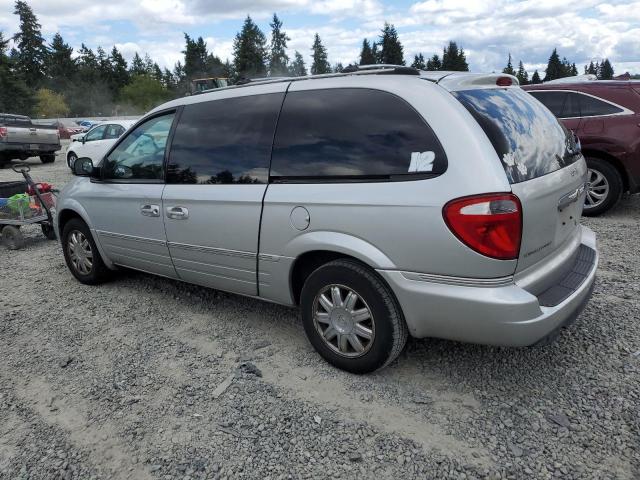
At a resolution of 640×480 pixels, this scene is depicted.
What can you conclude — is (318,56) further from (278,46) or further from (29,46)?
(29,46)

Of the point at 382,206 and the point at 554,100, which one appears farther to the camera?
the point at 554,100

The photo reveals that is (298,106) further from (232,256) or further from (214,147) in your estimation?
(232,256)

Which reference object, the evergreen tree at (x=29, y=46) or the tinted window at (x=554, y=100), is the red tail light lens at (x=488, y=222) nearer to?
the tinted window at (x=554, y=100)

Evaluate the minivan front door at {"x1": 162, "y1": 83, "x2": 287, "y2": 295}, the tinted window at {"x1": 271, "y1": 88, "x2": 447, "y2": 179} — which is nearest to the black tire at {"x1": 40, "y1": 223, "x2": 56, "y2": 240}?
the minivan front door at {"x1": 162, "y1": 83, "x2": 287, "y2": 295}

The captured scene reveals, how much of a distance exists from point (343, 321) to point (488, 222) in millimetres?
1050

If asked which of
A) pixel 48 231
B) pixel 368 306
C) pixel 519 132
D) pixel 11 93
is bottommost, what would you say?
pixel 48 231

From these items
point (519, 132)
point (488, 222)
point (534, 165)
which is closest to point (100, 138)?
point (519, 132)

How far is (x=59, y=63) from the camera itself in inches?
3135

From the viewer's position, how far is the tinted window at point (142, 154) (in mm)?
3861

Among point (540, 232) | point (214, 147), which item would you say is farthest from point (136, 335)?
point (540, 232)

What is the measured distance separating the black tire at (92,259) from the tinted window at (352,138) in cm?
247

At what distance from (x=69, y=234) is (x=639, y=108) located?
6879 mm

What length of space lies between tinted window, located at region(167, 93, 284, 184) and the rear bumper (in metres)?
1.23

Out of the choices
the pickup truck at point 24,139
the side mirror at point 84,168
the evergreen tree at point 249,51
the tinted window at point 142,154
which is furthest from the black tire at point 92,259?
the evergreen tree at point 249,51
